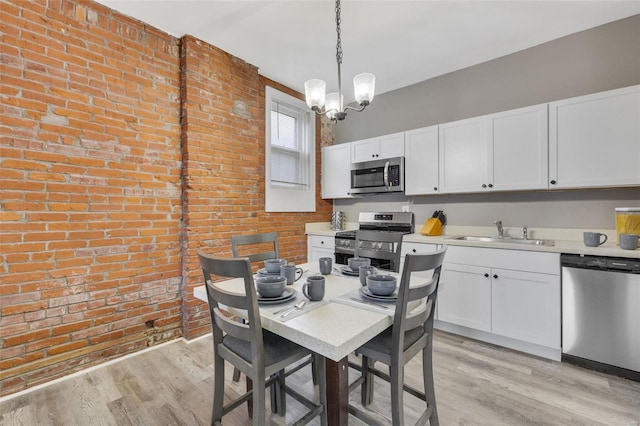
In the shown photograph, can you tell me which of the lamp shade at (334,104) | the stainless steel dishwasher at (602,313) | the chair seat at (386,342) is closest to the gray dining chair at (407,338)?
the chair seat at (386,342)

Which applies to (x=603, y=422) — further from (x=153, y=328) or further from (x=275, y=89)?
(x=275, y=89)

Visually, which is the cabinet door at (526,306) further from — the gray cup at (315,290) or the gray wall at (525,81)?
the gray cup at (315,290)

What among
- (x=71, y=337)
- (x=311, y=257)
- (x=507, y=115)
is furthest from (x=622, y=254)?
(x=71, y=337)

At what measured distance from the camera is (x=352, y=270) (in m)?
1.81

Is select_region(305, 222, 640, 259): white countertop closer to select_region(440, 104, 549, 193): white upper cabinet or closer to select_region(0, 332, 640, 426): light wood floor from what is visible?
select_region(440, 104, 549, 193): white upper cabinet

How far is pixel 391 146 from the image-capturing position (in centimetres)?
342

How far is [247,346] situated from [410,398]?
116 cm

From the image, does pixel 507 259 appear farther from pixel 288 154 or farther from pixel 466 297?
pixel 288 154

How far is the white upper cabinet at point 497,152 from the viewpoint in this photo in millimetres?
2484

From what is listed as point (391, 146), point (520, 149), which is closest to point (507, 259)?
point (520, 149)

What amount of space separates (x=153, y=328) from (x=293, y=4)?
9.74 feet

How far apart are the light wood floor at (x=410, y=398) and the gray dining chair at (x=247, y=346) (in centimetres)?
51

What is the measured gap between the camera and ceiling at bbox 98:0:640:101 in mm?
2236

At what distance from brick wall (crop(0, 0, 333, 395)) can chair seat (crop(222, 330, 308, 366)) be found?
148 cm
